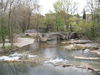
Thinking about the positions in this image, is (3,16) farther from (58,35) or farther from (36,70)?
(58,35)

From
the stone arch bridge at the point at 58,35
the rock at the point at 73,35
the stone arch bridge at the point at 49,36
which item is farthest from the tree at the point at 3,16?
the rock at the point at 73,35

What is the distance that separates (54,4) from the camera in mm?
57812

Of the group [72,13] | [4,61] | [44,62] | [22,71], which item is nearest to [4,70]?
[22,71]

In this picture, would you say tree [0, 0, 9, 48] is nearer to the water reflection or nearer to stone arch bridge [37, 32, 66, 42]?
the water reflection

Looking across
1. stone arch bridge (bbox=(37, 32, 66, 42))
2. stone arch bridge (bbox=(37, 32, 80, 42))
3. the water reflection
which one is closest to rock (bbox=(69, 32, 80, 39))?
stone arch bridge (bbox=(37, 32, 80, 42))

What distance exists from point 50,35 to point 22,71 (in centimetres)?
3205

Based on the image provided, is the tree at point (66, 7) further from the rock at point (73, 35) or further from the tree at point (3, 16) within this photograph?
the tree at point (3, 16)

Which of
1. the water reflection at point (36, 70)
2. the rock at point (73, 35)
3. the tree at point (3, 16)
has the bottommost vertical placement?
the water reflection at point (36, 70)

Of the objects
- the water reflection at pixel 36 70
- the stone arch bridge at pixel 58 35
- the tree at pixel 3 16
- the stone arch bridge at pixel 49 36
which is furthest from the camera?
the stone arch bridge at pixel 58 35

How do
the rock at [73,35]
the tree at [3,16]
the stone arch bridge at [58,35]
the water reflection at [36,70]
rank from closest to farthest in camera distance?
the water reflection at [36,70] → the tree at [3,16] → the stone arch bridge at [58,35] → the rock at [73,35]

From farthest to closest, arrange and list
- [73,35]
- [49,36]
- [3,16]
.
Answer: [73,35], [49,36], [3,16]

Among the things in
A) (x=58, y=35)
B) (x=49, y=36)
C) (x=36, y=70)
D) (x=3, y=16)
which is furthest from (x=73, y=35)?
(x=36, y=70)

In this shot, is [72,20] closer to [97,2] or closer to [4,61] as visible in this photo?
[97,2]

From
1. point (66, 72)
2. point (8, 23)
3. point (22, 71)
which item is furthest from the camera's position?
point (8, 23)
